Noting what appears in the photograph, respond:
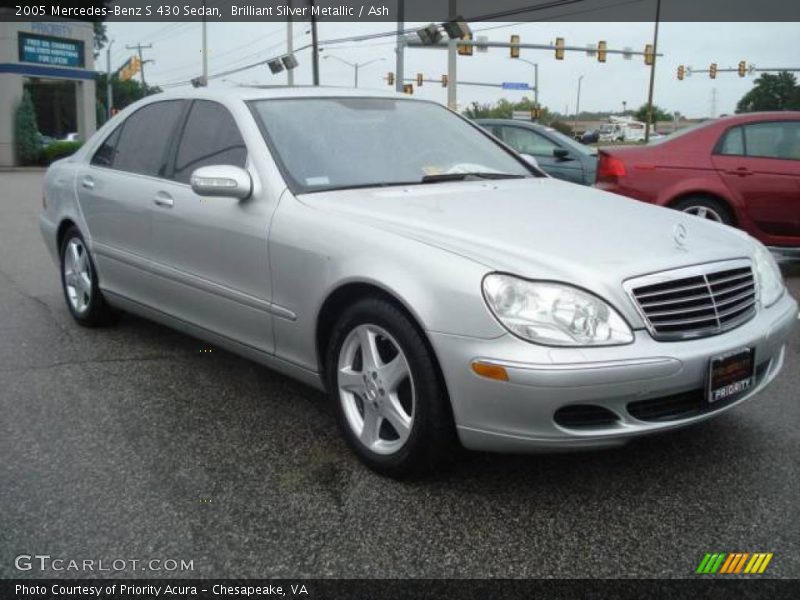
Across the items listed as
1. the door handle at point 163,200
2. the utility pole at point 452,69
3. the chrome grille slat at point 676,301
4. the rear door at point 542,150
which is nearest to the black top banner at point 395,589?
the chrome grille slat at point 676,301

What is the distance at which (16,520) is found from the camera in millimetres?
2877

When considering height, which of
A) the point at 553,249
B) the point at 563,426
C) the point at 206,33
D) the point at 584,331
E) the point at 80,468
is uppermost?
the point at 206,33

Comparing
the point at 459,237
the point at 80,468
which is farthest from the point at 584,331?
the point at 80,468

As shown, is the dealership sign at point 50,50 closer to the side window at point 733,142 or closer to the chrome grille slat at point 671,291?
the side window at point 733,142

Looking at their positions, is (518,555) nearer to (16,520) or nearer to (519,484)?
(519,484)

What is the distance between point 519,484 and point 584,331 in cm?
71

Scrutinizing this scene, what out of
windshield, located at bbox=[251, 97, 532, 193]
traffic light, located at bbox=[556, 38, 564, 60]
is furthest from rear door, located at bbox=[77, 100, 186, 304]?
traffic light, located at bbox=[556, 38, 564, 60]

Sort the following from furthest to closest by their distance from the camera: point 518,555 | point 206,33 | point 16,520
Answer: point 206,33, point 16,520, point 518,555

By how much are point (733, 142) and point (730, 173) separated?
1.07 feet

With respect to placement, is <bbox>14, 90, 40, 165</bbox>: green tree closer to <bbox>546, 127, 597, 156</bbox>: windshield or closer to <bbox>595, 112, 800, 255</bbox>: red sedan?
<bbox>546, 127, 597, 156</bbox>: windshield

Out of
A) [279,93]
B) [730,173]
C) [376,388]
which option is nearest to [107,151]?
[279,93]

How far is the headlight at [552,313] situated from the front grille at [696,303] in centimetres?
15

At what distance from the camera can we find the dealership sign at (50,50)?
32000mm

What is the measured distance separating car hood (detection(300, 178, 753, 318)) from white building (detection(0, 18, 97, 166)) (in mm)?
32453
